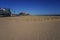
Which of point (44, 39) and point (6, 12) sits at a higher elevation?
point (6, 12)

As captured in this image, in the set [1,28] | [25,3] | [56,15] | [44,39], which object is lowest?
[44,39]

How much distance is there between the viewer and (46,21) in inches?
61.8

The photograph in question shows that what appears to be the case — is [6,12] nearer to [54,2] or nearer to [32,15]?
[32,15]

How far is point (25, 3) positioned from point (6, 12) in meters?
0.27

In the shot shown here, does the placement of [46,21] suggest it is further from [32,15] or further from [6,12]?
[6,12]

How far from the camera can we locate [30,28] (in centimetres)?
145

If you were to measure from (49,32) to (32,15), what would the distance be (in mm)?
316

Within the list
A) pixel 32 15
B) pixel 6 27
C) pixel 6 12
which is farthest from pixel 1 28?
A: pixel 32 15

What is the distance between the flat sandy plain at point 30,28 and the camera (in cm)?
134

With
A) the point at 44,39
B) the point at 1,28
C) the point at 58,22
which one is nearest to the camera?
the point at 44,39

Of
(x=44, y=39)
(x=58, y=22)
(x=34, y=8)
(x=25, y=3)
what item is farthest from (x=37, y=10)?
(x=44, y=39)

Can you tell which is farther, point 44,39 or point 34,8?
point 34,8

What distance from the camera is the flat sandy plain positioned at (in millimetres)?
1342

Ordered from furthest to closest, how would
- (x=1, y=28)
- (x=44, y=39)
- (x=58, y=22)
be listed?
(x=58, y=22) < (x=1, y=28) < (x=44, y=39)
